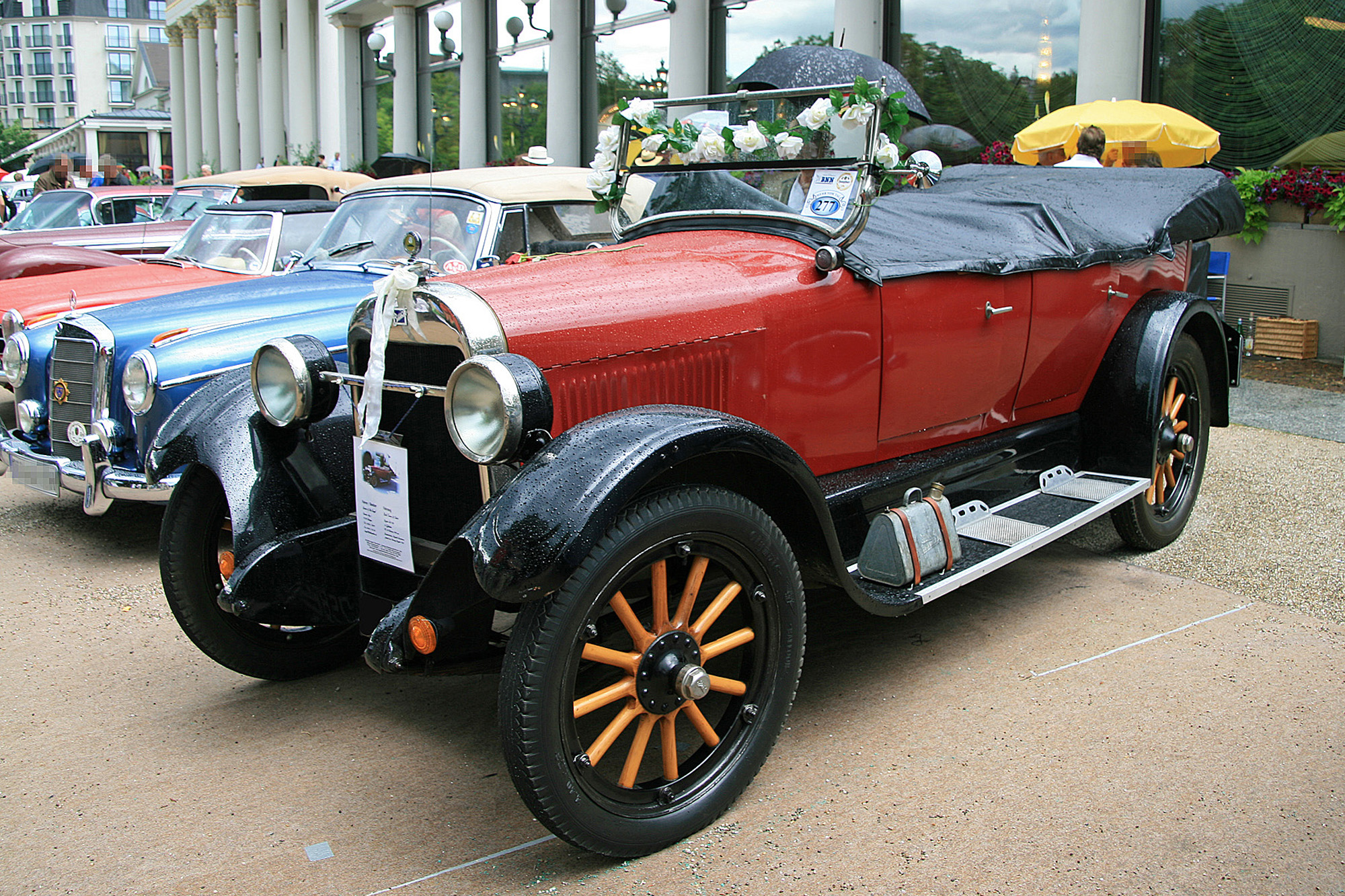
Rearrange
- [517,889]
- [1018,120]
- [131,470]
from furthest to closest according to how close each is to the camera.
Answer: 1. [1018,120]
2. [131,470]
3. [517,889]

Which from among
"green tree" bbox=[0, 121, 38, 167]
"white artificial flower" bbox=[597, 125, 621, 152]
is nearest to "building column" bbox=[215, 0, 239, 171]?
"white artificial flower" bbox=[597, 125, 621, 152]

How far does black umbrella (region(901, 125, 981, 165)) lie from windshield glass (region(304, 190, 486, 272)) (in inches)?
274

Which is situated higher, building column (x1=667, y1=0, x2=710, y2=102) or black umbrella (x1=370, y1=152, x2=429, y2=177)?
building column (x1=667, y1=0, x2=710, y2=102)

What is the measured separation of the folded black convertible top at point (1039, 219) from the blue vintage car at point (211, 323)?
1.85 m

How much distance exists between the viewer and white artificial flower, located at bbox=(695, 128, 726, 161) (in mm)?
3801

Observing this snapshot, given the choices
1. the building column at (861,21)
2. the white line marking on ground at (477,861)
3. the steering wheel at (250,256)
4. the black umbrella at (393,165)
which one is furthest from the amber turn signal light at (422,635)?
the black umbrella at (393,165)

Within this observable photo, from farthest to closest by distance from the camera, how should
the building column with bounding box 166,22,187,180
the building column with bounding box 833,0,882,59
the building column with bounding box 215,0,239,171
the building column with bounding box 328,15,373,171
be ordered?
the building column with bounding box 166,22,187,180, the building column with bounding box 215,0,239,171, the building column with bounding box 328,15,373,171, the building column with bounding box 833,0,882,59

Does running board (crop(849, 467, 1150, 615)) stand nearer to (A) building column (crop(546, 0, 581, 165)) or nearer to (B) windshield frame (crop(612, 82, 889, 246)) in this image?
(B) windshield frame (crop(612, 82, 889, 246))

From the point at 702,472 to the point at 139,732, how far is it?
6.24 ft

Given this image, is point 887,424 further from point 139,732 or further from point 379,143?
point 379,143

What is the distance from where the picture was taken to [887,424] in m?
3.61

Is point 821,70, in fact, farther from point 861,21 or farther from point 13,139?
point 13,139

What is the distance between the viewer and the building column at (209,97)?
36969 millimetres

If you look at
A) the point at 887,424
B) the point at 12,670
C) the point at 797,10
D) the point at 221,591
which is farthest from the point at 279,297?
the point at 797,10
